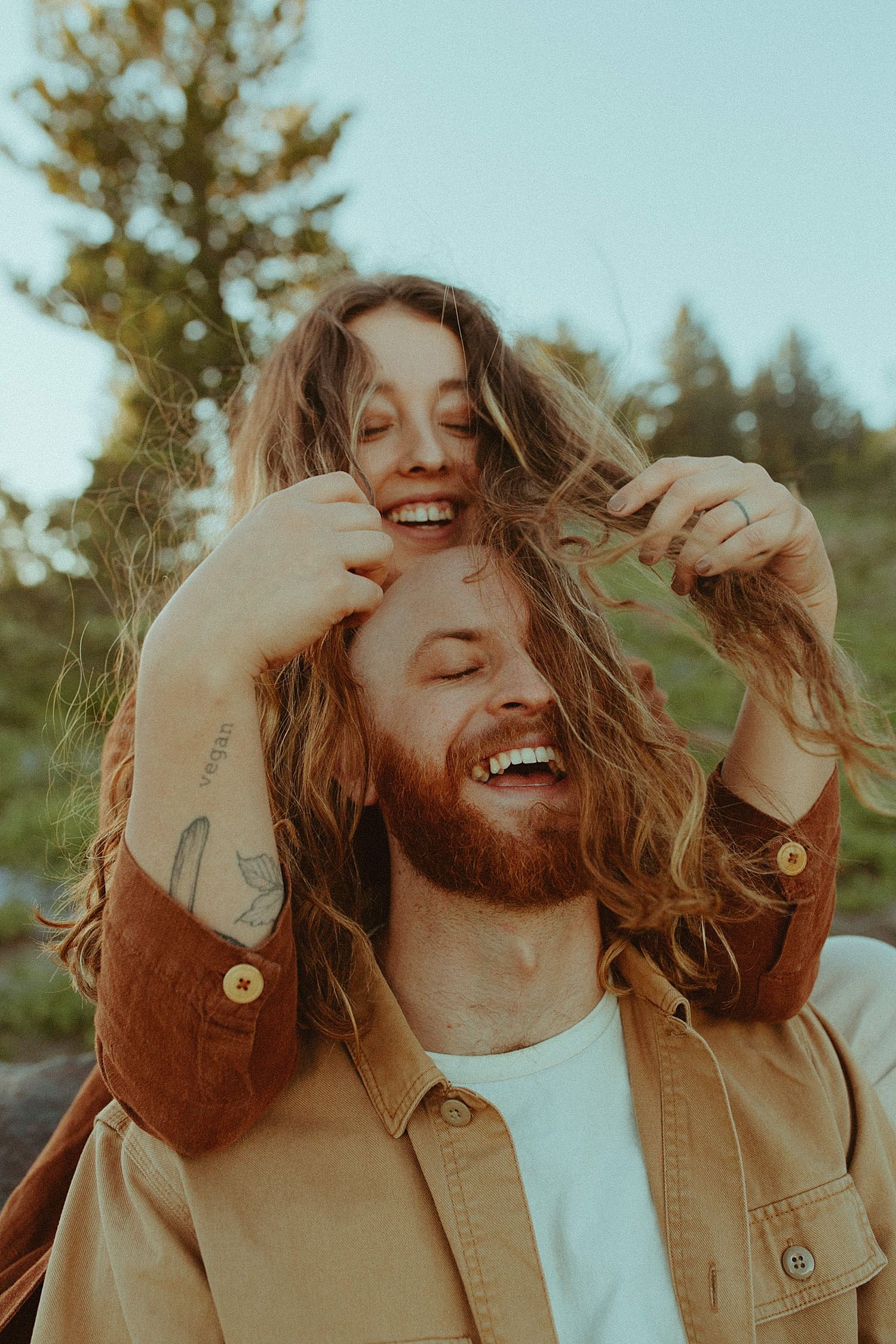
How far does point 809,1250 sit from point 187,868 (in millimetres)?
1332

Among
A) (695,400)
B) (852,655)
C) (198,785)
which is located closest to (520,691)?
(198,785)

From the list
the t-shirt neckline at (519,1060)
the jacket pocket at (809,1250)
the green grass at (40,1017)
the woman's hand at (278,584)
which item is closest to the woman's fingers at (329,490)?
the woman's hand at (278,584)

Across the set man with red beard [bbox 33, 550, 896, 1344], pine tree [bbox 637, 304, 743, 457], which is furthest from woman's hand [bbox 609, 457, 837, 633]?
pine tree [bbox 637, 304, 743, 457]

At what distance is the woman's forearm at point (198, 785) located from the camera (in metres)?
1.55

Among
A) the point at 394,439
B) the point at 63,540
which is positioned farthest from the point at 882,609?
the point at 394,439

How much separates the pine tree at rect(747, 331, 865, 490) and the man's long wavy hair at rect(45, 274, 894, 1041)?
11249mm

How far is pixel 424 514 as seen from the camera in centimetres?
230

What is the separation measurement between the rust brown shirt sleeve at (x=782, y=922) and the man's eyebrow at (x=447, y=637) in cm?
69

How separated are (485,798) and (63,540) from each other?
25.2 ft

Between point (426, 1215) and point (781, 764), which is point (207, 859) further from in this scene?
point (781, 764)

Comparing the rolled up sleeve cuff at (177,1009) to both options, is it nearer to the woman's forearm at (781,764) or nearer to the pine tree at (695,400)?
the woman's forearm at (781,764)

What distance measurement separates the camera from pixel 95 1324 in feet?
5.39

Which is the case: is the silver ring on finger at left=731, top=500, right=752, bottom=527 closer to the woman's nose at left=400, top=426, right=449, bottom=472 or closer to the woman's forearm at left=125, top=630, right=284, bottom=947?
the woman's nose at left=400, top=426, right=449, bottom=472

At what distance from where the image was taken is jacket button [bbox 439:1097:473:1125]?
181 centimetres
